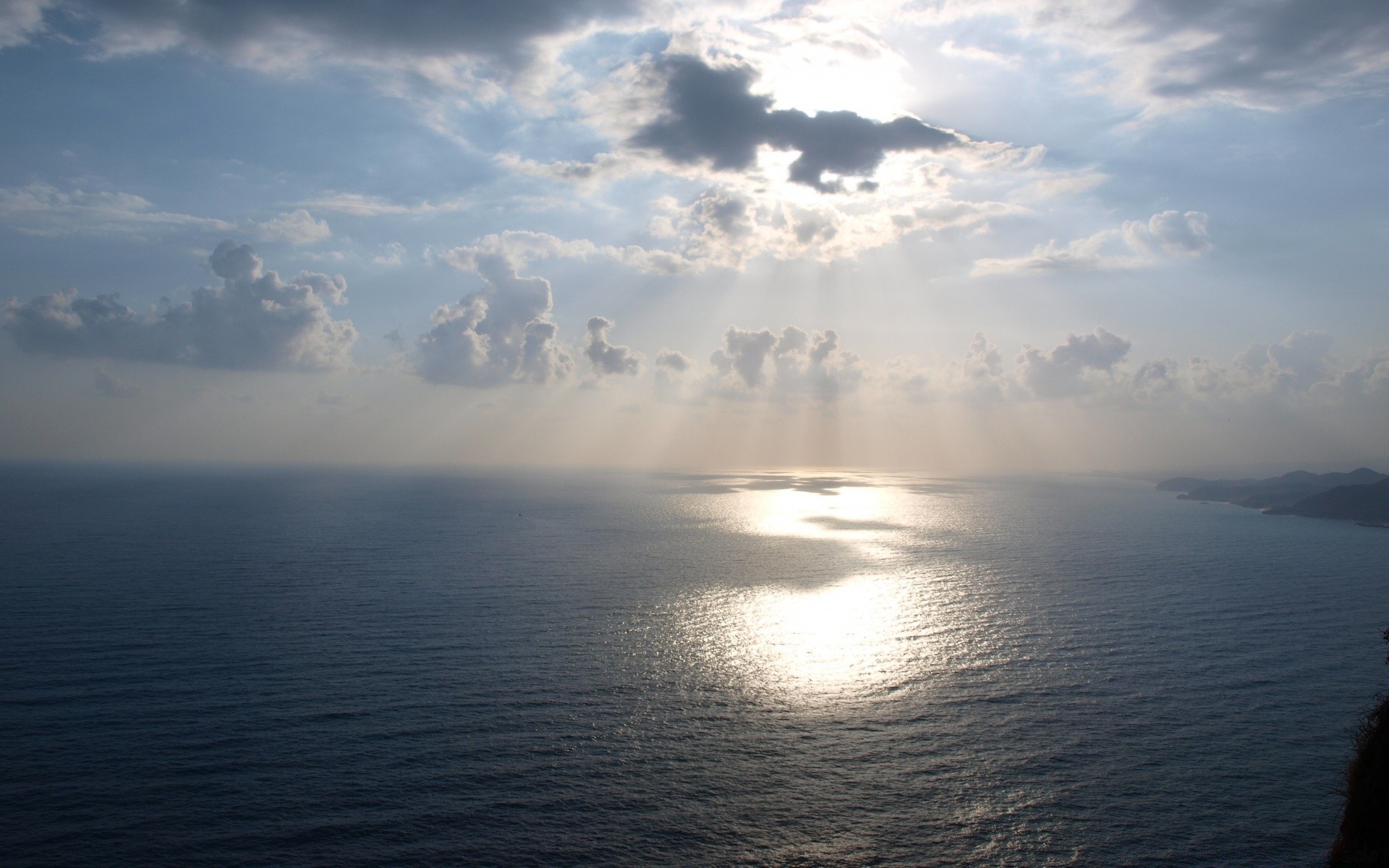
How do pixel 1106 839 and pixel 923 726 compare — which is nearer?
pixel 1106 839

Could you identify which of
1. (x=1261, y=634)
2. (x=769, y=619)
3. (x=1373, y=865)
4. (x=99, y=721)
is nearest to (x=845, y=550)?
(x=769, y=619)

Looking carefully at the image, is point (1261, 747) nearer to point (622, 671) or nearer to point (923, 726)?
point (923, 726)

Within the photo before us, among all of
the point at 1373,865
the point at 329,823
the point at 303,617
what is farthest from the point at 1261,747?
the point at 303,617

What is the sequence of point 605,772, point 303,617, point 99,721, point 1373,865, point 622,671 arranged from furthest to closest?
point 303,617 → point 622,671 → point 99,721 → point 605,772 → point 1373,865

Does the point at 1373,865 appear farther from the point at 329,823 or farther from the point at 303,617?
the point at 303,617

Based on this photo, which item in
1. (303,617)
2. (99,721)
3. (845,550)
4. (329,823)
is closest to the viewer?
(329,823)

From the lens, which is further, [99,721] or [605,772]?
[99,721]
